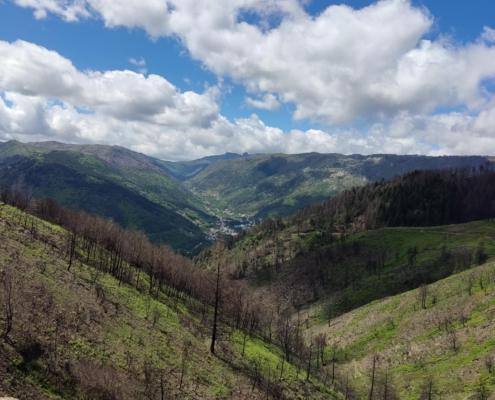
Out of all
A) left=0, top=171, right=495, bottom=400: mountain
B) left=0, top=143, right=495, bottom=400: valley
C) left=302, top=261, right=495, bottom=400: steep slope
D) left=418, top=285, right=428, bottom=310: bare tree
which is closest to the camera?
left=0, top=171, right=495, bottom=400: mountain

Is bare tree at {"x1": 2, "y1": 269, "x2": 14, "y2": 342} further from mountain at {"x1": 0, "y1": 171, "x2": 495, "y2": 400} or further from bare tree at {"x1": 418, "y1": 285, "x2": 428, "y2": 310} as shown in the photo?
bare tree at {"x1": 418, "y1": 285, "x2": 428, "y2": 310}

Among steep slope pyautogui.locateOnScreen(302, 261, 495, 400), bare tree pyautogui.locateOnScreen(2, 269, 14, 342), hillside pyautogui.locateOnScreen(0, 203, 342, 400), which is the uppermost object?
bare tree pyautogui.locateOnScreen(2, 269, 14, 342)

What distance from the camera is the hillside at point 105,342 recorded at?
39.5 meters

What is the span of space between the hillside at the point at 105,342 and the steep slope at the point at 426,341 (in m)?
23.9

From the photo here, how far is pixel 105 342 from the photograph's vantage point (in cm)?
5088

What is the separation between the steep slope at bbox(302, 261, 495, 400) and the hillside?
23.9 m

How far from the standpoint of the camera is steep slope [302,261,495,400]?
83750 mm

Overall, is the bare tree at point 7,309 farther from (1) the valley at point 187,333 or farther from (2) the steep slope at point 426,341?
(2) the steep slope at point 426,341

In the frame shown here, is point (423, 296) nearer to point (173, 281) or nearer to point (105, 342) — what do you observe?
point (173, 281)

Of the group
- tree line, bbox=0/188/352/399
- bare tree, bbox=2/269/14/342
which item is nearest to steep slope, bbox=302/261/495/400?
tree line, bbox=0/188/352/399

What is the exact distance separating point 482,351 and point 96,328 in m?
83.2

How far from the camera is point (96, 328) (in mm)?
53156

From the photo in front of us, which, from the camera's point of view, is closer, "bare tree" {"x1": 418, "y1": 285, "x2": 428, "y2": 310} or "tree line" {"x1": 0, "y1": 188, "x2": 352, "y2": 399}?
"tree line" {"x1": 0, "y1": 188, "x2": 352, "y2": 399}

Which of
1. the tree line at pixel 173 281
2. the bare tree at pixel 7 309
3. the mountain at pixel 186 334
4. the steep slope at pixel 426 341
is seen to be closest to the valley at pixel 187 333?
the bare tree at pixel 7 309
